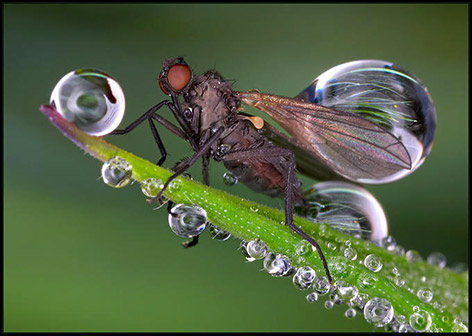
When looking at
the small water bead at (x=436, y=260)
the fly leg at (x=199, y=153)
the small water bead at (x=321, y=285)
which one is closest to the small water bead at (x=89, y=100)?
the fly leg at (x=199, y=153)

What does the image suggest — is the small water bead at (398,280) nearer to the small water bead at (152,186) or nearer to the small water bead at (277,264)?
the small water bead at (277,264)

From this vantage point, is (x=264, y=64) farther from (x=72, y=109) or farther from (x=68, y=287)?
(x=72, y=109)

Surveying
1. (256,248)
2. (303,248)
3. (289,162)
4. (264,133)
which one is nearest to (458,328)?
(303,248)

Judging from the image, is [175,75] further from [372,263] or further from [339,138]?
[372,263]

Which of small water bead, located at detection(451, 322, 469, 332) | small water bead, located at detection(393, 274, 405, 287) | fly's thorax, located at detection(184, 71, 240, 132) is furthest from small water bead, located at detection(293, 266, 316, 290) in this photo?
fly's thorax, located at detection(184, 71, 240, 132)

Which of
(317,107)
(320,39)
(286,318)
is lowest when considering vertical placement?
(286,318)

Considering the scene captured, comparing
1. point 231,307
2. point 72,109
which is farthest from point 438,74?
point 72,109

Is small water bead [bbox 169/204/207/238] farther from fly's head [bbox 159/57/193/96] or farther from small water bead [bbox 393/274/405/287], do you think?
fly's head [bbox 159/57/193/96]
